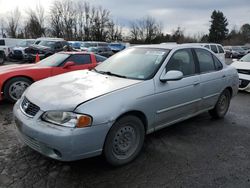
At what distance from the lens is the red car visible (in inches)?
237

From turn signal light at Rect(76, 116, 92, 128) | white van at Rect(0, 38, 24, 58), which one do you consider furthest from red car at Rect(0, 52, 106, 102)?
white van at Rect(0, 38, 24, 58)

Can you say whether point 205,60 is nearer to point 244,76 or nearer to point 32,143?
point 32,143

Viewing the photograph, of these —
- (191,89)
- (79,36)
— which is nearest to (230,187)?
(191,89)

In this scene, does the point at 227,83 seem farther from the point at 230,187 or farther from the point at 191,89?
the point at 230,187

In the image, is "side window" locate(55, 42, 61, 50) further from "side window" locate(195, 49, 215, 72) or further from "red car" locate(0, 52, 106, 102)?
"side window" locate(195, 49, 215, 72)

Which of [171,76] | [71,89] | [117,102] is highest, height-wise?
[171,76]

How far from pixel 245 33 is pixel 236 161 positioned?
2907 inches

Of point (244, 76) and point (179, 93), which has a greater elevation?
point (179, 93)

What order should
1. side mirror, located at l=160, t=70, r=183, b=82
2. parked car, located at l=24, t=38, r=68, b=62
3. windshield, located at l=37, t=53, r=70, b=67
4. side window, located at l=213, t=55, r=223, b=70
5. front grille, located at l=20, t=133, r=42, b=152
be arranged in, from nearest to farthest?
1. front grille, located at l=20, t=133, r=42, b=152
2. side mirror, located at l=160, t=70, r=183, b=82
3. side window, located at l=213, t=55, r=223, b=70
4. windshield, located at l=37, t=53, r=70, b=67
5. parked car, located at l=24, t=38, r=68, b=62

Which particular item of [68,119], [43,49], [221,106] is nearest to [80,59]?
[221,106]

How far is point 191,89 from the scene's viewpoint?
4.17 metres

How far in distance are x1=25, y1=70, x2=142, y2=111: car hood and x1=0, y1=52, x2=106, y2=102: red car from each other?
241cm

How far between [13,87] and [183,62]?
14.0 ft

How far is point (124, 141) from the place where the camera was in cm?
328
